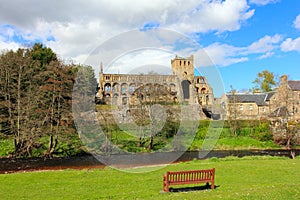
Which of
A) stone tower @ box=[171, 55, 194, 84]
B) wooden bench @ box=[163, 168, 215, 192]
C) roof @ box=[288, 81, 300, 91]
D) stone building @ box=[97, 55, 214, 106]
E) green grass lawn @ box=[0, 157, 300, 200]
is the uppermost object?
roof @ box=[288, 81, 300, 91]

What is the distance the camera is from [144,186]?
12.4 m

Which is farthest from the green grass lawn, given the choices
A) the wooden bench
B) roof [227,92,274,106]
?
roof [227,92,274,106]

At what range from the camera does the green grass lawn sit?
988 cm

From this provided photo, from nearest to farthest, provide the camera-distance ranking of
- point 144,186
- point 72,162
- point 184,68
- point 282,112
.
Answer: point 144,186, point 184,68, point 72,162, point 282,112

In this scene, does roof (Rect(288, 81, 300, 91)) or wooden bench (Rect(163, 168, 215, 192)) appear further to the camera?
roof (Rect(288, 81, 300, 91))

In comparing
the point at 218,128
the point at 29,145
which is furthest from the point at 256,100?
the point at 29,145

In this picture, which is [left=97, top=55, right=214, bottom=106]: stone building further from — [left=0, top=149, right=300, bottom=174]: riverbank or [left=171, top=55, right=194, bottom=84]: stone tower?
[left=0, top=149, right=300, bottom=174]: riverbank

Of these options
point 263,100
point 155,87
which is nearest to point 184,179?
point 155,87

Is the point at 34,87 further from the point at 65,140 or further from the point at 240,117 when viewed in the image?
the point at 240,117

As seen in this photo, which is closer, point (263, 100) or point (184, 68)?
point (184, 68)

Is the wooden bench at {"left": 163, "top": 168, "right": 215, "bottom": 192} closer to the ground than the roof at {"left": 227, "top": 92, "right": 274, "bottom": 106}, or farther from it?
closer to the ground

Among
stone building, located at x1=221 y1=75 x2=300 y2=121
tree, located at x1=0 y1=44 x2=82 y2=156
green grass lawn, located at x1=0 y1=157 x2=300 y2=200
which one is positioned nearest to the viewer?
green grass lawn, located at x1=0 y1=157 x2=300 y2=200

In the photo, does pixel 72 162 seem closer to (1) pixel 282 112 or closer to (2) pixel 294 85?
(1) pixel 282 112

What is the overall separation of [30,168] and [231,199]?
695 inches
